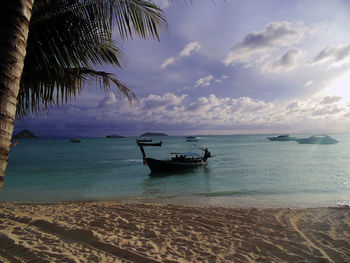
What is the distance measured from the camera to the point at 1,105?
159 centimetres

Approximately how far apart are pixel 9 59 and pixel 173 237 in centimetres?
478

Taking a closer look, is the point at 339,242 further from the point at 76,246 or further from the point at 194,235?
the point at 76,246

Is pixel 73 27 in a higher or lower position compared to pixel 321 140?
higher

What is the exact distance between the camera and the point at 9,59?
1.67 meters

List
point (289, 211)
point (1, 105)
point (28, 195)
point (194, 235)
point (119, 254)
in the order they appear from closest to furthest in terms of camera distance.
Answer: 1. point (1, 105)
2. point (119, 254)
3. point (194, 235)
4. point (289, 211)
5. point (28, 195)

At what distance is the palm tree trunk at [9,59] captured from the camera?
1621 millimetres

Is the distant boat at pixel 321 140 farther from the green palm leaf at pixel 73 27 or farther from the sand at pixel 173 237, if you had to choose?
the green palm leaf at pixel 73 27

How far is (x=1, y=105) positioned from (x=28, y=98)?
370 cm

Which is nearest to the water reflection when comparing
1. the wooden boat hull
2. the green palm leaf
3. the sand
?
the wooden boat hull

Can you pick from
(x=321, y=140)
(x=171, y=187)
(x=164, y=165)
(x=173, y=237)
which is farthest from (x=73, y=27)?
(x=321, y=140)

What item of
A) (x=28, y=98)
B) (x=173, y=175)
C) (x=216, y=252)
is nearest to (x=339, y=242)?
(x=216, y=252)

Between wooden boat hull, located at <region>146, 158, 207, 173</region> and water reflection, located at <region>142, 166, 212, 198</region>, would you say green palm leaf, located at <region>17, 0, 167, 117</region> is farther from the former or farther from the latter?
wooden boat hull, located at <region>146, 158, 207, 173</region>

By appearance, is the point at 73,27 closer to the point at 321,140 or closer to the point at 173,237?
the point at 173,237

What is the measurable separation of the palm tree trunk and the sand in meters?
2.87
